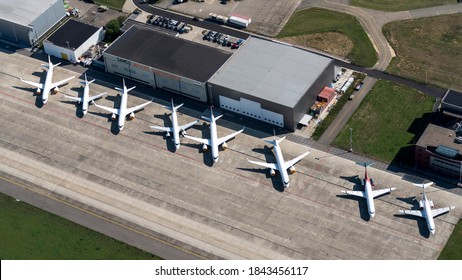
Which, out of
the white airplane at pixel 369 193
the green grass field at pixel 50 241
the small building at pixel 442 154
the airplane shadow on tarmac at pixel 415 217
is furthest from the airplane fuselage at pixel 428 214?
the green grass field at pixel 50 241

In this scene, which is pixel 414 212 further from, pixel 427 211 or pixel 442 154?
pixel 442 154

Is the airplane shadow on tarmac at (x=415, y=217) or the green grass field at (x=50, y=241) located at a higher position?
the airplane shadow on tarmac at (x=415, y=217)

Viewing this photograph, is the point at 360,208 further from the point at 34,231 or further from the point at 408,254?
the point at 34,231

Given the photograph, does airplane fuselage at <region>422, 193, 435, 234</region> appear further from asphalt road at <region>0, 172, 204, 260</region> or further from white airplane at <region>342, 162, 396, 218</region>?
asphalt road at <region>0, 172, 204, 260</region>

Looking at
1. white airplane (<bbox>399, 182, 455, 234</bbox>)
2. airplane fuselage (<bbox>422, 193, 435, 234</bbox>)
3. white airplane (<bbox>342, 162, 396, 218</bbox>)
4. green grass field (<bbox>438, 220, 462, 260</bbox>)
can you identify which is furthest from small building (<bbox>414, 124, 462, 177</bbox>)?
green grass field (<bbox>438, 220, 462, 260</bbox>)

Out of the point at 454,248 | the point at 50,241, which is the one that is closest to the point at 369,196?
the point at 454,248

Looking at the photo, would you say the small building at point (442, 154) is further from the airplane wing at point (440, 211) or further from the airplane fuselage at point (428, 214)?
the airplane fuselage at point (428, 214)
